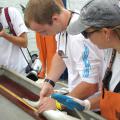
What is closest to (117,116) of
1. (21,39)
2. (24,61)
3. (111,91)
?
(111,91)

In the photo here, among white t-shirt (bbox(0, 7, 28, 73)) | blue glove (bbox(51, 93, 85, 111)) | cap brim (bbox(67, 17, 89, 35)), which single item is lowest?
white t-shirt (bbox(0, 7, 28, 73))

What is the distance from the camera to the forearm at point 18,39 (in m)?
1.99

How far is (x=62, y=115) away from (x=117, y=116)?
0.22 metres

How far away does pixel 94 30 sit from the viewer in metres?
1.08

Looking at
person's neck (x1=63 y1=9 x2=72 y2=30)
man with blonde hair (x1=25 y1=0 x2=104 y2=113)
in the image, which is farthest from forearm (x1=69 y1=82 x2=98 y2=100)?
person's neck (x1=63 y1=9 x2=72 y2=30)

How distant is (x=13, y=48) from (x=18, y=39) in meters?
0.13

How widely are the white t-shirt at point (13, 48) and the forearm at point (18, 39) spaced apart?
4 cm

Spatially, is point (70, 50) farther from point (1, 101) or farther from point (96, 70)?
point (1, 101)

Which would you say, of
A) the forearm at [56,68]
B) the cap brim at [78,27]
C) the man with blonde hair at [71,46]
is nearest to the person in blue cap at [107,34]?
the cap brim at [78,27]

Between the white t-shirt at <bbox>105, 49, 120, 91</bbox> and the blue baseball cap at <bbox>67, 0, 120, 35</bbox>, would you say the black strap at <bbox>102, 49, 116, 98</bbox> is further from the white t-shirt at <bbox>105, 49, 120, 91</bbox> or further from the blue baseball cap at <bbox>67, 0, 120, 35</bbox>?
the blue baseball cap at <bbox>67, 0, 120, 35</bbox>

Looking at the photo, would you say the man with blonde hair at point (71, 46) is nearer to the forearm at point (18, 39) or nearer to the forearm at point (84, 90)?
the forearm at point (84, 90)

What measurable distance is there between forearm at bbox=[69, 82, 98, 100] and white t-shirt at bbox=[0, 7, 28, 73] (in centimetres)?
83

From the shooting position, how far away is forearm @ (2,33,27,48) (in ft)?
6.52

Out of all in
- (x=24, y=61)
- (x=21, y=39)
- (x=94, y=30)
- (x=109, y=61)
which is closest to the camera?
(x=94, y=30)
